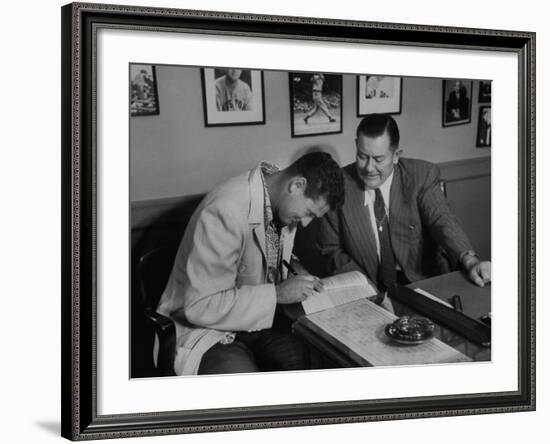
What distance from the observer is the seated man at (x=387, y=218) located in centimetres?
338

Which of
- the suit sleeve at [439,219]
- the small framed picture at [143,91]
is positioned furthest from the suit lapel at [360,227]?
the small framed picture at [143,91]

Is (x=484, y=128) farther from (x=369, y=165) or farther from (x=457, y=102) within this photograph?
(x=369, y=165)

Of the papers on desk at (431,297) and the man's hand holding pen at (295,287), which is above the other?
the man's hand holding pen at (295,287)

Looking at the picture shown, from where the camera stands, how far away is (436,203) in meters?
3.50

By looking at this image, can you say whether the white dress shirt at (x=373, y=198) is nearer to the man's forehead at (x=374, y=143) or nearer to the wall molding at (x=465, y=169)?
the man's forehead at (x=374, y=143)

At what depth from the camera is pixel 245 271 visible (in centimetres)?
326

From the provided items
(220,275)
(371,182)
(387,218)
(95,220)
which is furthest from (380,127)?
(95,220)

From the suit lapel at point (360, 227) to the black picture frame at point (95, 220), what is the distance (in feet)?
1.52

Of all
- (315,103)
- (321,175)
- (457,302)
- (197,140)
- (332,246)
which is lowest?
(457,302)

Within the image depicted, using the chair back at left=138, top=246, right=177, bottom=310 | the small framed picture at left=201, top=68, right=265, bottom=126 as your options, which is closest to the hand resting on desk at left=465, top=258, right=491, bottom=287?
the small framed picture at left=201, top=68, right=265, bottom=126

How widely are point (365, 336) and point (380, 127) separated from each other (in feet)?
2.32

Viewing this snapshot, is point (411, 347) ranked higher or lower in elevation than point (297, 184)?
lower

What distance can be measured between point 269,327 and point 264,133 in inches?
24.9

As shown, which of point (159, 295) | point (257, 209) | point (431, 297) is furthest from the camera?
point (431, 297)
